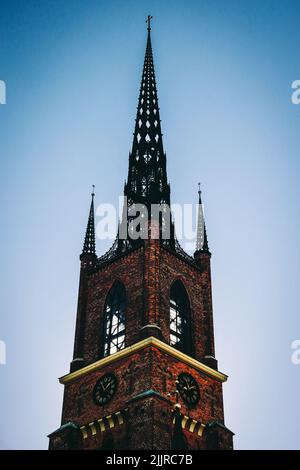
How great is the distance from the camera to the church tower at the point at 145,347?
146ft

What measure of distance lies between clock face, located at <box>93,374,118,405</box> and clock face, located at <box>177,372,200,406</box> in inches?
147

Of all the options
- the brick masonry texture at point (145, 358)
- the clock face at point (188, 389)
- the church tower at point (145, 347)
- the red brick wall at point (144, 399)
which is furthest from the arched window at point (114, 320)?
the clock face at point (188, 389)

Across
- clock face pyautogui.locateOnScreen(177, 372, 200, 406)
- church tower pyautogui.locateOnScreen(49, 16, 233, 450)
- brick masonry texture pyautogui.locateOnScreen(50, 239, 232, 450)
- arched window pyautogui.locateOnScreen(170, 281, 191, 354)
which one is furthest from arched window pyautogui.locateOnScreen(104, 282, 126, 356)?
clock face pyautogui.locateOnScreen(177, 372, 200, 406)

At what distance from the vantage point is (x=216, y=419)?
155ft

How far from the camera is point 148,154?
199 feet

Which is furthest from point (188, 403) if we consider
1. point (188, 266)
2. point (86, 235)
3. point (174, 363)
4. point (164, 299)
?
point (86, 235)

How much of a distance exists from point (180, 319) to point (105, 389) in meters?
6.79

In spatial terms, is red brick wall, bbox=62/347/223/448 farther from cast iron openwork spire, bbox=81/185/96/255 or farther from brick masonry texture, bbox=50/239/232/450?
cast iron openwork spire, bbox=81/185/96/255

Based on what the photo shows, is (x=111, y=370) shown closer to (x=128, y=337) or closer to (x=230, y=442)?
(x=128, y=337)

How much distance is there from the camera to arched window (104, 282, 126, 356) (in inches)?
1925

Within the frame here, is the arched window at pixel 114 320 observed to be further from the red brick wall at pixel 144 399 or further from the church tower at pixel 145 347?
the red brick wall at pixel 144 399

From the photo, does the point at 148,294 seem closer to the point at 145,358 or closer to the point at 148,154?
the point at 145,358

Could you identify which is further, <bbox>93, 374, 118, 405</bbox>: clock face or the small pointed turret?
the small pointed turret

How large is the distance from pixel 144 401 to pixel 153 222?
1289 centimetres
